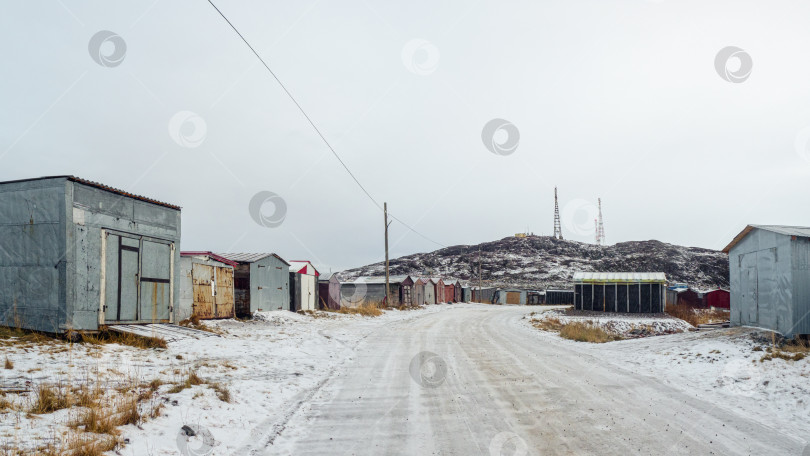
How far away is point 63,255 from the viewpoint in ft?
38.4

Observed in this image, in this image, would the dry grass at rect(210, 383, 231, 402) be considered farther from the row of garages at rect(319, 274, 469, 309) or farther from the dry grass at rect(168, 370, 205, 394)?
the row of garages at rect(319, 274, 469, 309)

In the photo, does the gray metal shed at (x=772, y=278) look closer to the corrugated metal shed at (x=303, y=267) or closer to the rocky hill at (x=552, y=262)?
the corrugated metal shed at (x=303, y=267)

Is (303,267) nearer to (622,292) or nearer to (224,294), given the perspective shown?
(224,294)

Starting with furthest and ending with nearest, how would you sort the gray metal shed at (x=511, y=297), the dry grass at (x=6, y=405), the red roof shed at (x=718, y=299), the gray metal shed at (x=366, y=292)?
the gray metal shed at (x=511, y=297)
the red roof shed at (x=718, y=299)
the gray metal shed at (x=366, y=292)
the dry grass at (x=6, y=405)

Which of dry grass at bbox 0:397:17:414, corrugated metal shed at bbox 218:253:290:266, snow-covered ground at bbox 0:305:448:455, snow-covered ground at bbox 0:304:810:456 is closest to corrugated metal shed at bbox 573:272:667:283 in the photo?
snow-covered ground at bbox 0:304:810:456

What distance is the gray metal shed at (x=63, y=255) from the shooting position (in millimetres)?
11734

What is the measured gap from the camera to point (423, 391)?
9406 mm

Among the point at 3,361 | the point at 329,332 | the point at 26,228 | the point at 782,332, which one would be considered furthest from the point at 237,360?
the point at 782,332

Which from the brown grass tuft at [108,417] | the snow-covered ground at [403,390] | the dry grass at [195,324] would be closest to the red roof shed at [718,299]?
the snow-covered ground at [403,390]

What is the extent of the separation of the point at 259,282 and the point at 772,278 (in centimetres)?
2157

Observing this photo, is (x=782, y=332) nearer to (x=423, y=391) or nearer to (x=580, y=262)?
(x=423, y=391)

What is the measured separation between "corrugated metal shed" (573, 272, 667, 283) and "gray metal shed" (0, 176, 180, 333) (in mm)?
34272

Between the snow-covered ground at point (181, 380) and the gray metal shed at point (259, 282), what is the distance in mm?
8949

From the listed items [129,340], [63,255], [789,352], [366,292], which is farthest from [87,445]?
[366,292]
